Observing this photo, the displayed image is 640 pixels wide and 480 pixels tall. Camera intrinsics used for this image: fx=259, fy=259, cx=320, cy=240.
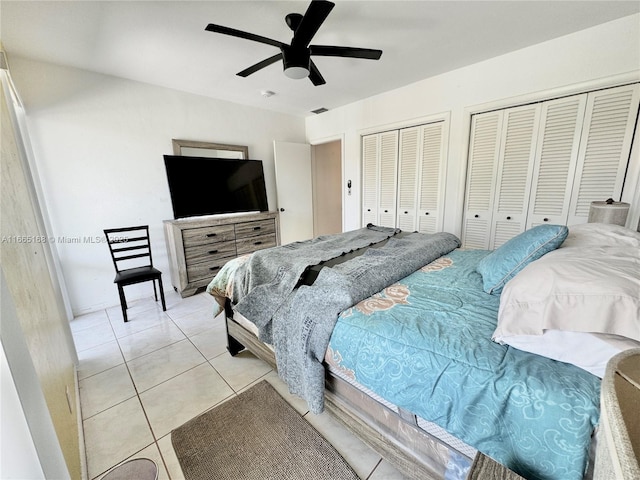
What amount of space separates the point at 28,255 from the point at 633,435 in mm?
1849

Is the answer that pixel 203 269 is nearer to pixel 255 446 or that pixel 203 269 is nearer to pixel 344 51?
pixel 255 446

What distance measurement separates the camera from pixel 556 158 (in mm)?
2471

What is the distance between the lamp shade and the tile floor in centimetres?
232

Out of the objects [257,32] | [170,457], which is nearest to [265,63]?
[257,32]

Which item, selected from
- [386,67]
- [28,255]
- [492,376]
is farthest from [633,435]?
[386,67]

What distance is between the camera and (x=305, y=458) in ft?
4.14

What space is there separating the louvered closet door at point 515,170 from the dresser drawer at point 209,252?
318 centimetres

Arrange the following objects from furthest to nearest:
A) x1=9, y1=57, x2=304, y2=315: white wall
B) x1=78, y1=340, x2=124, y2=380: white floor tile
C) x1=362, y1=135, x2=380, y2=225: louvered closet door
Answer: x1=362, y1=135, x2=380, y2=225: louvered closet door → x1=9, y1=57, x2=304, y2=315: white wall → x1=78, y1=340, x2=124, y2=380: white floor tile

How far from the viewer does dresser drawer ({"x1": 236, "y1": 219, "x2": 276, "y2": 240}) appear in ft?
11.5

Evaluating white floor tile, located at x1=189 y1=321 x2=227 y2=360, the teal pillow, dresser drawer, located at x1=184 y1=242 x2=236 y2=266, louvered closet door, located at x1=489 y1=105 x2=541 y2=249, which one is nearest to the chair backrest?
dresser drawer, located at x1=184 y1=242 x2=236 y2=266

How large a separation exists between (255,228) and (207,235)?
2.20 ft

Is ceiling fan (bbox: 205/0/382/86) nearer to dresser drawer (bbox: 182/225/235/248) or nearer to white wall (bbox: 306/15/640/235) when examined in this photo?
white wall (bbox: 306/15/640/235)

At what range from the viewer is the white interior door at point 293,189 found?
13.7ft

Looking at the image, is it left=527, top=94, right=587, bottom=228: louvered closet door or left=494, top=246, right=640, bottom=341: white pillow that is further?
left=527, top=94, right=587, bottom=228: louvered closet door
